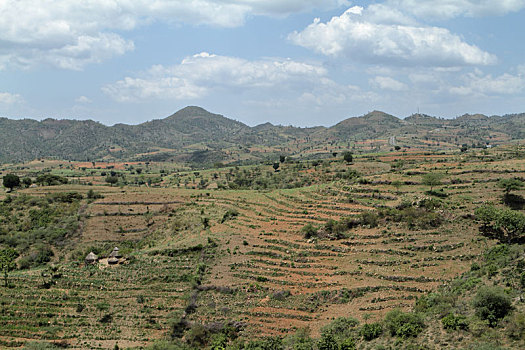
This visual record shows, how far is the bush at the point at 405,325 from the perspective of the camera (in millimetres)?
25062

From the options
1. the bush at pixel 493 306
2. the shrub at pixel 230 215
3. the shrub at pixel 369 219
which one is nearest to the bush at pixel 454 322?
the bush at pixel 493 306

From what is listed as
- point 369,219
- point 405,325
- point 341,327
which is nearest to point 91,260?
point 341,327

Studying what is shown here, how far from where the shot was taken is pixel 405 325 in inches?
1009

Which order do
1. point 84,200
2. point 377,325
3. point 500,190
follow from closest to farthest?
point 377,325, point 500,190, point 84,200

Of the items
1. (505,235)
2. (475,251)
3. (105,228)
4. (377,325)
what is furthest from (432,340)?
(105,228)

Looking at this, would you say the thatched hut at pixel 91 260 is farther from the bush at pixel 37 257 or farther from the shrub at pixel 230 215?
the shrub at pixel 230 215

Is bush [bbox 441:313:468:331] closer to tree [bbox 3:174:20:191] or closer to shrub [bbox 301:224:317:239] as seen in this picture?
shrub [bbox 301:224:317:239]

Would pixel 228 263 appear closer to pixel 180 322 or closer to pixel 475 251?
pixel 180 322

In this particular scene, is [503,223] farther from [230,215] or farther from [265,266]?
[230,215]

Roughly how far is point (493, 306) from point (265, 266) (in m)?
26.9

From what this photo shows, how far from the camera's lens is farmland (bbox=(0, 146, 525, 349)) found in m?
36.2

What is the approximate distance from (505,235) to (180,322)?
39195 mm

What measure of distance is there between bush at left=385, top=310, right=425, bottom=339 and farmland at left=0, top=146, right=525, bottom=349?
1.56 feet

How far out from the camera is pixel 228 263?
47.9m
